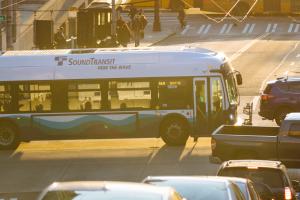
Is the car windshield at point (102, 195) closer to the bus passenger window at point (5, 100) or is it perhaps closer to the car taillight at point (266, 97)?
the bus passenger window at point (5, 100)

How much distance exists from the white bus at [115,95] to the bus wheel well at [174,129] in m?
0.03

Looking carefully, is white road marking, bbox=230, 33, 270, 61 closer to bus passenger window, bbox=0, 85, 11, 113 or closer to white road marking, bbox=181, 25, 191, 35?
white road marking, bbox=181, 25, 191, 35

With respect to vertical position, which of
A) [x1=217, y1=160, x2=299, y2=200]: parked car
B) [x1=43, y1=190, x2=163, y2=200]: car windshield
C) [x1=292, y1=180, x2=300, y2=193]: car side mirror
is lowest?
[x1=292, y1=180, x2=300, y2=193]: car side mirror

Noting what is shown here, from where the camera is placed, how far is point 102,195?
404 inches

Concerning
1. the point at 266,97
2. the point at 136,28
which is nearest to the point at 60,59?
the point at 266,97

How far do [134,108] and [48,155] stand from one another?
298 cm

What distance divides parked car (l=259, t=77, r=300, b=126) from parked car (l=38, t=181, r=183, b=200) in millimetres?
24716

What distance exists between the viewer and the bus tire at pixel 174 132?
3016 cm

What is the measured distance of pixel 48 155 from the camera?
30297 mm

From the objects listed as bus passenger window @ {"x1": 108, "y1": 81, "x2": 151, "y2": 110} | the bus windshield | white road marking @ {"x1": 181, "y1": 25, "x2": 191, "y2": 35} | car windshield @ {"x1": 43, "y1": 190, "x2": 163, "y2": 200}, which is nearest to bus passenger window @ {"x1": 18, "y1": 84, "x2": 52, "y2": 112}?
bus passenger window @ {"x1": 108, "y1": 81, "x2": 151, "y2": 110}

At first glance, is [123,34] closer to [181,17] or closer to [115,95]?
[181,17]

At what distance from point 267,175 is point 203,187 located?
3.77 m

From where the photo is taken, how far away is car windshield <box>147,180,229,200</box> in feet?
42.9

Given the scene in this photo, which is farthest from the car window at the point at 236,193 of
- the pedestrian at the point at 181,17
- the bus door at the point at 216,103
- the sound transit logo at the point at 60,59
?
the pedestrian at the point at 181,17
